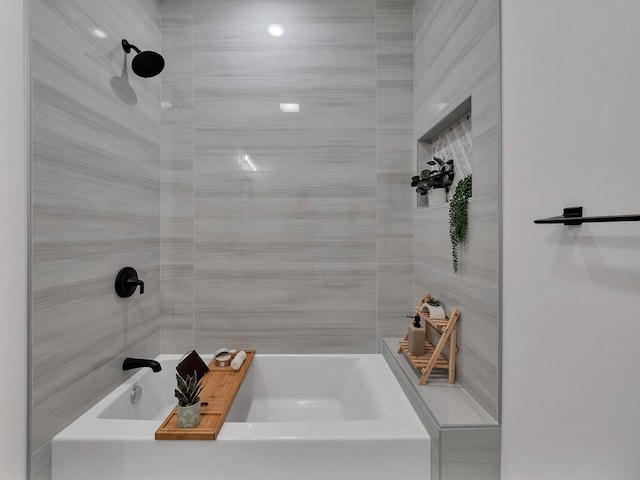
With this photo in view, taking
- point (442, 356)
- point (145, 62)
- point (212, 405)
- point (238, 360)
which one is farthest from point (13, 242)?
point (442, 356)

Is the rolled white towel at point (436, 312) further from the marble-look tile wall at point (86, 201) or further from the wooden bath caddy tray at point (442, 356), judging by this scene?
the marble-look tile wall at point (86, 201)

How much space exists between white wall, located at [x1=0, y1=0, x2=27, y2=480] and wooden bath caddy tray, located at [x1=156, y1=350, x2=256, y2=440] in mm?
457

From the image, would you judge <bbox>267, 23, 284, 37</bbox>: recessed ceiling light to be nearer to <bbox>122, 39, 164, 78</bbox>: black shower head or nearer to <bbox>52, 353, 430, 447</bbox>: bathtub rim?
<bbox>122, 39, 164, 78</bbox>: black shower head

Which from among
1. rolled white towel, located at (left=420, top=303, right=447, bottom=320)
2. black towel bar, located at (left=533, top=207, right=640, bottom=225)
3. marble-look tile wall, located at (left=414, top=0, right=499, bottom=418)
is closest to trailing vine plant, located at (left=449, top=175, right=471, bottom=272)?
marble-look tile wall, located at (left=414, top=0, right=499, bottom=418)

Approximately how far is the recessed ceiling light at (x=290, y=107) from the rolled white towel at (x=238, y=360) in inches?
58.9

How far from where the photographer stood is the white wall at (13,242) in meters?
1.19

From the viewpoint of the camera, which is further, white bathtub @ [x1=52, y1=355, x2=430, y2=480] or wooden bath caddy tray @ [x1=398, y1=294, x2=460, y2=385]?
wooden bath caddy tray @ [x1=398, y1=294, x2=460, y2=385]

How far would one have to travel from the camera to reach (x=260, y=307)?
228cm

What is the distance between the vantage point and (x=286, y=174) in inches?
89.1

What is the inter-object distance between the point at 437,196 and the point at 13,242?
180 centimetres

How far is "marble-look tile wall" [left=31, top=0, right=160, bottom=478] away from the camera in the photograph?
1.30 meters

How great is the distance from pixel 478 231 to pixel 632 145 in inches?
26.2

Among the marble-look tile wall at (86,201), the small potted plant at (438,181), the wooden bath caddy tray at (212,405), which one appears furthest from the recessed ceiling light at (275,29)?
the wooden bath caddy tray at (212,405)

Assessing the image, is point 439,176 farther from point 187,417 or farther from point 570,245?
point 187,417
